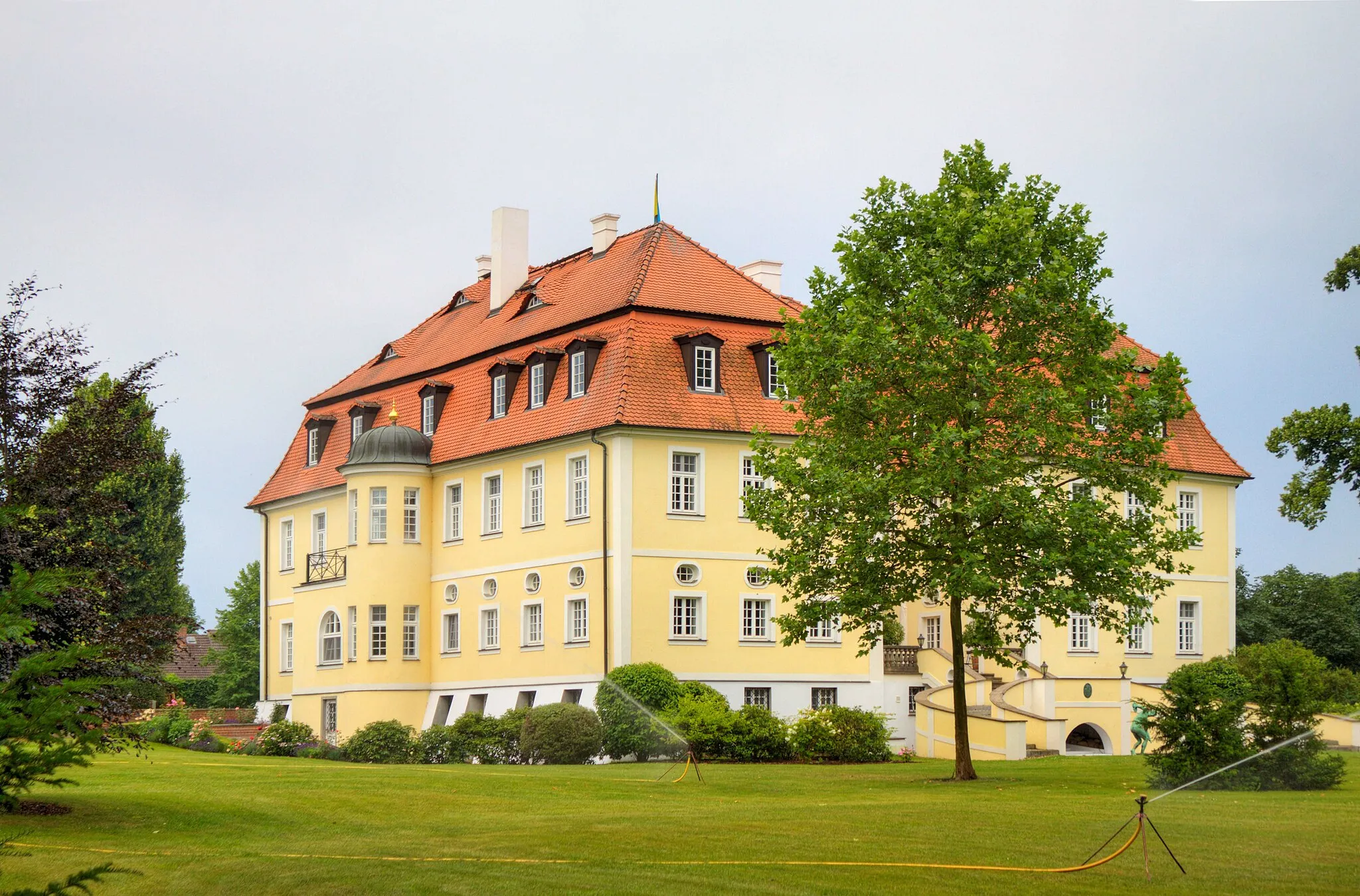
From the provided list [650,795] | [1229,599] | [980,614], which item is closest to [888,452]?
[980,614]

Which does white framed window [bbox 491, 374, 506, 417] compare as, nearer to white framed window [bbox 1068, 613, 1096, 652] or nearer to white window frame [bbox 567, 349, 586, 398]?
white window frame [bbox 567, 349, 586, 398]

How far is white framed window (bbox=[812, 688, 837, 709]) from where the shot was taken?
4400 cm

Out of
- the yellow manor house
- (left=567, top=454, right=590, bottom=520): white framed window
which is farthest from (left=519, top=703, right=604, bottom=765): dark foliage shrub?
(left=567, top=454, right=590, bottom=520): white framed window

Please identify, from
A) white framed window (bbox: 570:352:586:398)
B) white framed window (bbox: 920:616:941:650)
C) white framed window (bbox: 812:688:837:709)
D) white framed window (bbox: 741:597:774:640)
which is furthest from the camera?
white framed window (bbox: 920:616:941:650)

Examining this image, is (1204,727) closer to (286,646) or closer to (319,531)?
(319,531)

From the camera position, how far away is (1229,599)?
5250cm

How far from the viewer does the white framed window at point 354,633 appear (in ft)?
159

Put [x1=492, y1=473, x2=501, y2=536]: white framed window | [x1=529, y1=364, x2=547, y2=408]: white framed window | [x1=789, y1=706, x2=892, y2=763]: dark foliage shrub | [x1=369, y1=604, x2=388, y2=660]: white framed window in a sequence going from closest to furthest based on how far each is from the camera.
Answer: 1. [x1=789, y1=706, x2=892, y2=763]: dark foliage shrub
2. [x1=529, y1=364, x2=547, y2=408]: white framed window
3. [x1=492, y1=473, x2=501, y2=536]: white framed window
4. [x1=369, y1=604, x2=388, y2=660]: white framed window

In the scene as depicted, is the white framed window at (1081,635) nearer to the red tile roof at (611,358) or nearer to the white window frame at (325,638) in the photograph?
the red tile roof at (611,358)

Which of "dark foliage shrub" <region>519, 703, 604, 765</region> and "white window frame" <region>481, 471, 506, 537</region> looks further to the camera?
"white window frame" <region>481, 471, 506, 537</region>

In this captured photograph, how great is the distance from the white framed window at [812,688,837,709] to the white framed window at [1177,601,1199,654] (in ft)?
42.5

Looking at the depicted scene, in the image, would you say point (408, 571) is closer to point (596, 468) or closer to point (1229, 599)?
point (596, 468)

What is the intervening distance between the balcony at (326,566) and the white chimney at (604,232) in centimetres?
1234

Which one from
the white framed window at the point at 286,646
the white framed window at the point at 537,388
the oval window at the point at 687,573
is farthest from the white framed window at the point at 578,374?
the white framed window at the point at 286,646
